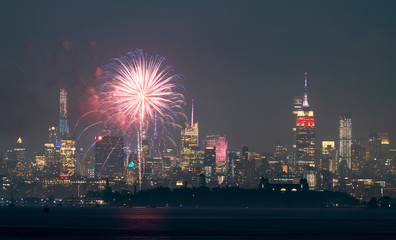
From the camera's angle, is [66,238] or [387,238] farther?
[387,238]

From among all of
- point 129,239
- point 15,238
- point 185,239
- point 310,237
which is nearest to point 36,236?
point 15,238

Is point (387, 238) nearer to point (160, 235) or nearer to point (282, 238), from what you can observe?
point (282, 238)

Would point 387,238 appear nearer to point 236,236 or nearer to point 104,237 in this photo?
point 236,236

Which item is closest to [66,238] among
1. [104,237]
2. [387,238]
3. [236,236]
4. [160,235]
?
[104,237]

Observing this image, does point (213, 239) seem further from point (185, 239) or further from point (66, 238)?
point (66, 238)

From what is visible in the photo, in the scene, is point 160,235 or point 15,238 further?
point 160,235

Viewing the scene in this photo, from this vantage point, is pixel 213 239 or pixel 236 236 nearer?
pixel 213 239

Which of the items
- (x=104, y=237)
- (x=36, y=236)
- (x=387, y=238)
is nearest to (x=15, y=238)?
(x=36, y=236)
